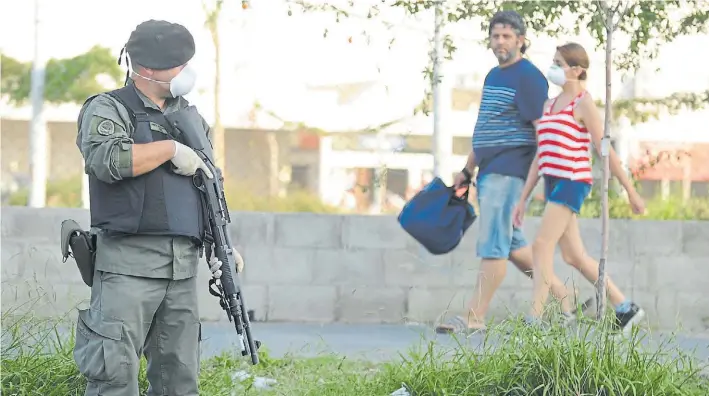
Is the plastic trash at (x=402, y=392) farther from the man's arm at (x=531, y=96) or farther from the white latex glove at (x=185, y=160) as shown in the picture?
the man's arm at (x=531, y=96)

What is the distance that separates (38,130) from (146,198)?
13.5ft

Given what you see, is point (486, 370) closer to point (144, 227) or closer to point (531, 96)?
point (144, 227)

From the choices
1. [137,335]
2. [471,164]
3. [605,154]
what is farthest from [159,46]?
[471,164]

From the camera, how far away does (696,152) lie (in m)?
7.84

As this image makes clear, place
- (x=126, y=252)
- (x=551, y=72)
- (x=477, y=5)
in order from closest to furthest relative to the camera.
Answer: (x=126, y=252) → (x=551, y=72) → (x=477, y=5)

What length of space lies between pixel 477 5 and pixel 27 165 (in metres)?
3.06

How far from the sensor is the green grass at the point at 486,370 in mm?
4242

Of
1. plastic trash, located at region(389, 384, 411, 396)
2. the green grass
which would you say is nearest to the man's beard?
the green grass

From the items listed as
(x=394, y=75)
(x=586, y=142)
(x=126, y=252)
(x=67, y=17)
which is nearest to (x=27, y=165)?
(x=67, y=17)

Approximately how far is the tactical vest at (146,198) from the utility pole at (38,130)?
12.8 feet

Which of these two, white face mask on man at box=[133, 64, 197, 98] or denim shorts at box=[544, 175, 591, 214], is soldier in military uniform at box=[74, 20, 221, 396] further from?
denim shorts at box=[544, 175, 591, 214]

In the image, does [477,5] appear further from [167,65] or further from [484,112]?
[167,65]

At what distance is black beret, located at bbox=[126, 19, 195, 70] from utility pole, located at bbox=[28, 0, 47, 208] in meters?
3.82

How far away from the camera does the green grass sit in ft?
13.9
